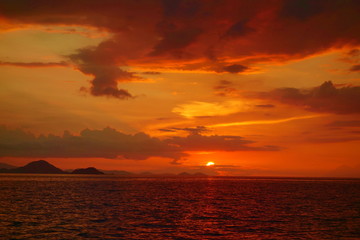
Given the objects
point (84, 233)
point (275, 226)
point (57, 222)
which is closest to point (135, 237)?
point (84, 233)

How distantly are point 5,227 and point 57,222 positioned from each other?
21.7ft

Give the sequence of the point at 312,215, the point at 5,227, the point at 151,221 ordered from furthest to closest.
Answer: the point at 312,215
the point at 151,221
the point at 5,227

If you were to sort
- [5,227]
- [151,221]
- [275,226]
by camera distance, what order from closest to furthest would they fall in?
[5,227]
[275,226]
[151,221]

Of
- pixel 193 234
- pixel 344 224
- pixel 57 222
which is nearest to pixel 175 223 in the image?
Answer: pixel 193 234

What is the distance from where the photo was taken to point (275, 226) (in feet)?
149

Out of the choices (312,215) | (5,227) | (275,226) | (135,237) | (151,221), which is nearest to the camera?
(135,237)

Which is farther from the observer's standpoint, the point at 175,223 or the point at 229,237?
the point at 175,223

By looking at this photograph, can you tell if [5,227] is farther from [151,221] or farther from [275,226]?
[275,226]

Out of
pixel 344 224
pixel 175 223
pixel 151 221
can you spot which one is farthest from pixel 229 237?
pixel 344 224

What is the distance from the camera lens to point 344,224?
158ft

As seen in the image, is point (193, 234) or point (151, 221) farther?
point (151, 221)

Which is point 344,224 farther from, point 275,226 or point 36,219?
point 36,219

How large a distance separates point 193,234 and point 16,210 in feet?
118

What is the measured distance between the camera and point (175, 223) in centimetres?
4769
